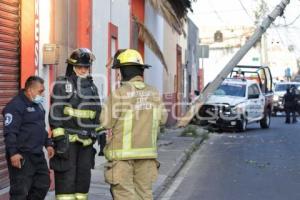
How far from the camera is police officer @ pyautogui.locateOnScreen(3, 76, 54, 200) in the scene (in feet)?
21.3

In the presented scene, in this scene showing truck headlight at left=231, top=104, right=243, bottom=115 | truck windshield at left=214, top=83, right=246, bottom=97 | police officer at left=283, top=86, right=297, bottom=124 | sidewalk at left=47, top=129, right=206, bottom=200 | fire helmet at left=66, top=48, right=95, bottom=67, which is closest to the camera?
fire helmet at left=66, top=48, right=95, bottom=67

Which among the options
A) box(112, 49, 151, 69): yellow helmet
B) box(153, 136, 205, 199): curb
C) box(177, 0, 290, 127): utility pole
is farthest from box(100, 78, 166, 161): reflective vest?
box(177, 0, 290, 127): utility pole

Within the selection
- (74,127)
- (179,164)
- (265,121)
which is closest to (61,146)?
(74,127)

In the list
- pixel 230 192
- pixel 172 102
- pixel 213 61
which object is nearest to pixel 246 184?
pixel 230 192

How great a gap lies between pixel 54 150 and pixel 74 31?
16.2 ft

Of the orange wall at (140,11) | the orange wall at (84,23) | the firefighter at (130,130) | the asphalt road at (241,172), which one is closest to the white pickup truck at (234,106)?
the asphalt road at (241,172)

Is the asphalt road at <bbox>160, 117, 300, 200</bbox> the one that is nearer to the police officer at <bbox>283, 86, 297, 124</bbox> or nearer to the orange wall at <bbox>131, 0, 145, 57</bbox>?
the orange wall at <bbox>131, 0, 145, 57</bbox>

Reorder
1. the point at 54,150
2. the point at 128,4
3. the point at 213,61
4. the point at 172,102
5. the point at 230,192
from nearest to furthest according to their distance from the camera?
the point at 54,150
the point at 230,192
the point at 128,4
the point at 172,102
the point at 213,61

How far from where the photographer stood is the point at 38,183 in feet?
22.7

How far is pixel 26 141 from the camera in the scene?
6707mm

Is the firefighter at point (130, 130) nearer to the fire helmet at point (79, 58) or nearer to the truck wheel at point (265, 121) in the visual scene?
the fire helmet at point (79, 58)

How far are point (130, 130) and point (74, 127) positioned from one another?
0.83 m

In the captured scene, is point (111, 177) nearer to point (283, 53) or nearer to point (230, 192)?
point (230, 192)

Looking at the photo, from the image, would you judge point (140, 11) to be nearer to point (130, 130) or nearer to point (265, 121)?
point (265, 121)
